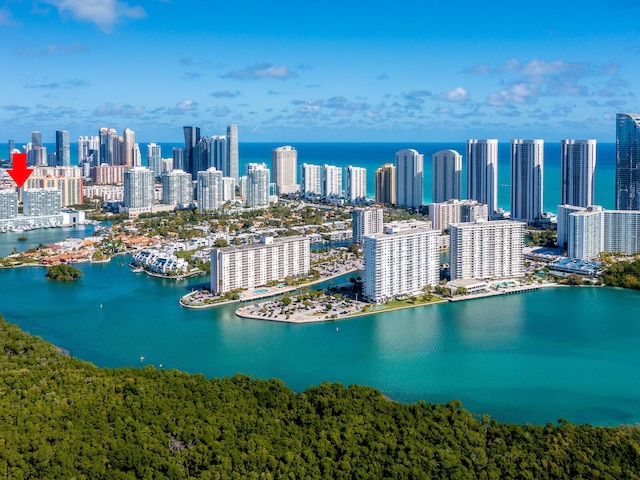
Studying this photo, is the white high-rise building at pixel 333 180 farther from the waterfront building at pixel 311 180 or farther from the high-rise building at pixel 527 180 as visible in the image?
the high-rise building at pixel 527 180

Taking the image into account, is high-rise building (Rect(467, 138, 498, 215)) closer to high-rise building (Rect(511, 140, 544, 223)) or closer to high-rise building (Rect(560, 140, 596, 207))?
high-rise building (Rect(511, 140, 544, 223))

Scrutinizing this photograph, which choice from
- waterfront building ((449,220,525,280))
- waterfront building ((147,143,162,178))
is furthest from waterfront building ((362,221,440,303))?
waterfront building ((147,143,162,178))

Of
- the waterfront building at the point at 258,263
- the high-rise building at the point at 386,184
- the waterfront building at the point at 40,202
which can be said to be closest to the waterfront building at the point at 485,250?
the waterfront building at the point at 258,263

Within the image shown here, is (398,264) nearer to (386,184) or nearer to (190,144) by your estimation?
(386,184)

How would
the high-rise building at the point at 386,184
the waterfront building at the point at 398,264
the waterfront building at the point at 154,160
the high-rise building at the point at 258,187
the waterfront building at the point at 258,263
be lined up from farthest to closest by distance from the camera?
the waterfront building at the point at 154,160, the high-rise building at the point at 258,187, the high-rise building at the point at 386,184, the waterfront building at the point at 258,263, the waterfront building at the point at 398,264

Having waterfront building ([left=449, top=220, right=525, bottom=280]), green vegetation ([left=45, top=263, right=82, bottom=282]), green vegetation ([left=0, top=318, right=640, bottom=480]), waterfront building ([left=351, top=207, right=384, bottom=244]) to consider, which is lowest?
green vegetation ([left=0, top=318, right=640, bottom=480])

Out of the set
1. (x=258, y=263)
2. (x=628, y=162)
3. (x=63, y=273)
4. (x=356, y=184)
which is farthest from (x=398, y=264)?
(x=356, y=184)
